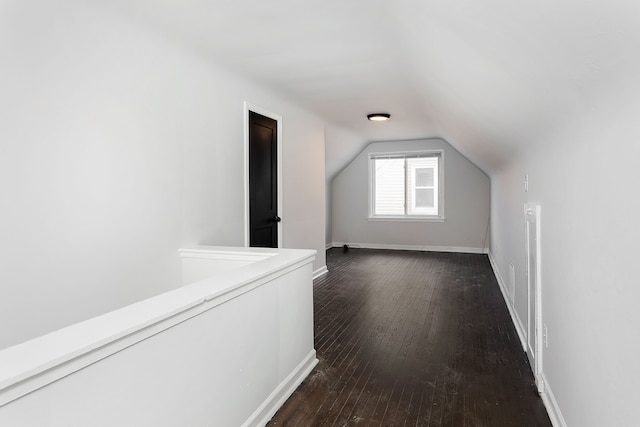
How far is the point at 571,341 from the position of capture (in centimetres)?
181

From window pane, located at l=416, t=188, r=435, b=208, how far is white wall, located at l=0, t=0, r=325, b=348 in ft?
18.8

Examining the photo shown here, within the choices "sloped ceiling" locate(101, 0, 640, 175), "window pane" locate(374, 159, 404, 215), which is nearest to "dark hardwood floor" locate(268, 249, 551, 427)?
"sloped ceiling" locate(101, 0, 640, 175)

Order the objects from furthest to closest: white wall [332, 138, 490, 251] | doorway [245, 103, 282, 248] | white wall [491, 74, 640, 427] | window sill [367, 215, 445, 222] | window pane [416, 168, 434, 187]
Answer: window pane [416, 168, 434, 187], window sill [367, 215, 445, 222], white wall [332, 138, 490, 251], doorway [245, 103, 282, 248], white wall [491, 74, 640, 427]

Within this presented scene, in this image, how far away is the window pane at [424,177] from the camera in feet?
27.5

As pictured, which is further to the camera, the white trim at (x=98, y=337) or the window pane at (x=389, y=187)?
the window pane at (x=389, y=187)

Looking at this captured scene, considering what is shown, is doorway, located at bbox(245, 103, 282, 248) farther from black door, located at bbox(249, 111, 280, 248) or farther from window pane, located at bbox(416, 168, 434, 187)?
window pane, located at bbox(416, 168, 434, 187)

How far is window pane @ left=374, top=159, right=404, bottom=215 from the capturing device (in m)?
8.57

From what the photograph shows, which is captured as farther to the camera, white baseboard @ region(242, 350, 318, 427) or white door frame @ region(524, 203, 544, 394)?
white door frame @ region(524, 203, 544, 394)

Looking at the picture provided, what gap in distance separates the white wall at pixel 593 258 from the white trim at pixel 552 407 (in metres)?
0.04

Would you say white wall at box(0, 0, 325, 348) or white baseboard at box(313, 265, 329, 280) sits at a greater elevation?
white wall at box(0, 0, 325, 348)

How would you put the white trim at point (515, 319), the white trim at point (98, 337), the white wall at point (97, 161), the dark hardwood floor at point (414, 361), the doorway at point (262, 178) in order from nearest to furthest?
1. the white trim at point (98, 337)
2. the white wall at point (97, 161)
3. the dark hardwood floor at point (414, 361)
4. the white trim at point (515, 319)
5. the doorway at point (262, 178)

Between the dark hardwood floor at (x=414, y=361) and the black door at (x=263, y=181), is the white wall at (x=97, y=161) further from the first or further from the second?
the dark hardwood floor at (x=414, y=361)

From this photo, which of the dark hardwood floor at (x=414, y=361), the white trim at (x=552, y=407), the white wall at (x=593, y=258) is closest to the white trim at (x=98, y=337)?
the dark hardwood floor at (x=414, y=361)

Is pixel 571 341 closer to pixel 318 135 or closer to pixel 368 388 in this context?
pixel 368 388
